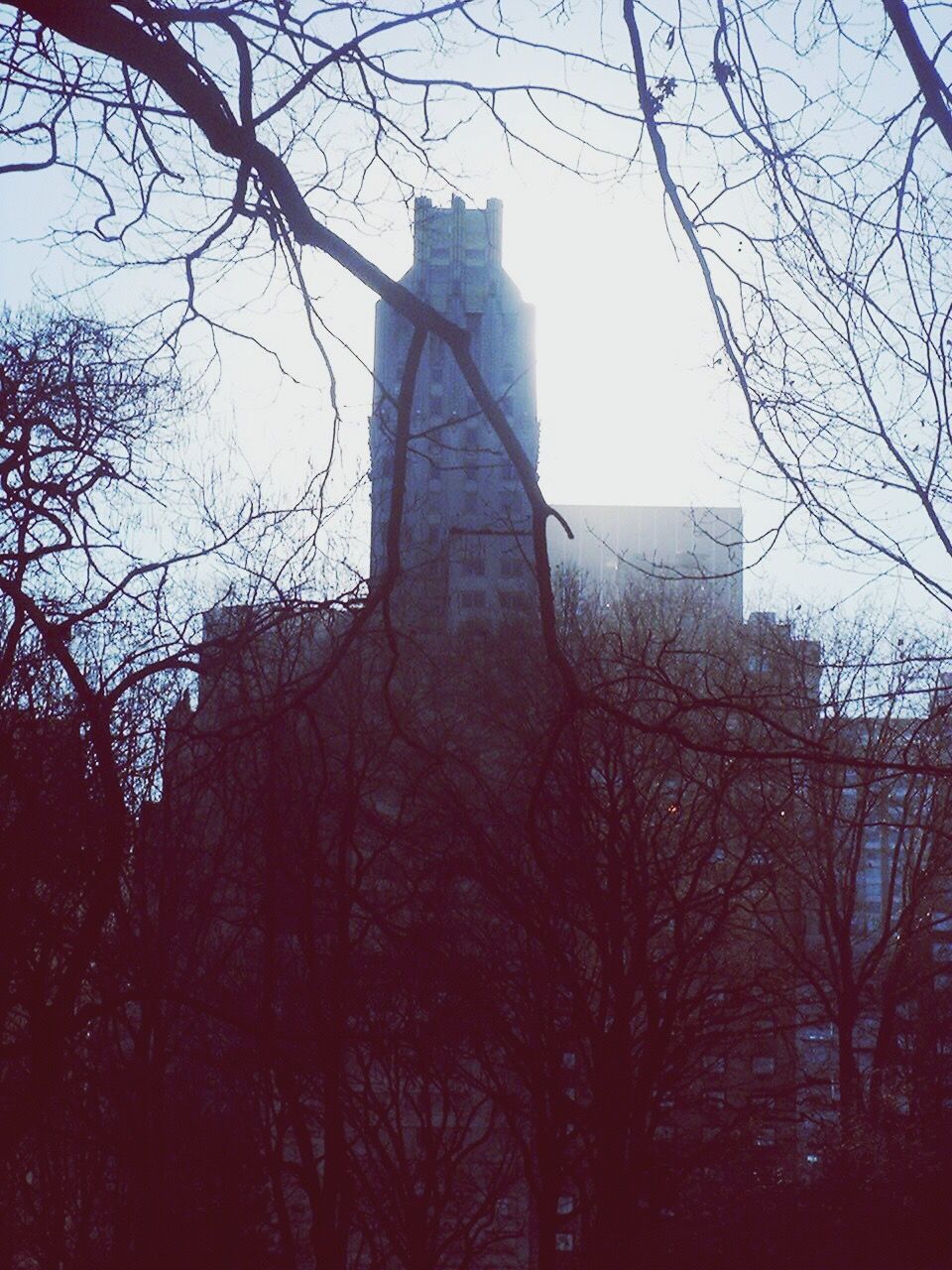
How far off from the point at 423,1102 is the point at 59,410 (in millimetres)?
5878

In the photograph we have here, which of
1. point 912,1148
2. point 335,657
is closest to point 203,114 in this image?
point 335,657

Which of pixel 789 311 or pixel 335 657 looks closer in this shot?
pixel 335 657

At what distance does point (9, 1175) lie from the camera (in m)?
10.2

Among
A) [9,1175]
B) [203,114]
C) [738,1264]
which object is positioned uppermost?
[203,114]

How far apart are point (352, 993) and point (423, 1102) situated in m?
1.01

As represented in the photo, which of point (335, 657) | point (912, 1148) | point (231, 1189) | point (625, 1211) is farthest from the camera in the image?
point (912, 1148)

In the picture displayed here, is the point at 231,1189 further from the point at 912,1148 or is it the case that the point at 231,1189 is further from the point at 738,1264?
the point at 912,1148

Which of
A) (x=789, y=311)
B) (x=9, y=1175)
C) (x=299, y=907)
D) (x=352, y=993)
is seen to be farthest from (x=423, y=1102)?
(x=789, y=311)

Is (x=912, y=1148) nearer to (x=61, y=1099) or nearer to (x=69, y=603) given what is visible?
(x=61, y=1099)

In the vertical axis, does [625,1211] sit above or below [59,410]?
below

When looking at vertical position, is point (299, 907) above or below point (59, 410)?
below

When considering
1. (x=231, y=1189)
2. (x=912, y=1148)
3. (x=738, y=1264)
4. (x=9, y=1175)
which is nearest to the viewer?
(x=9, y=1175)

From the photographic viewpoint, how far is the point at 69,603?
8344 millimetres

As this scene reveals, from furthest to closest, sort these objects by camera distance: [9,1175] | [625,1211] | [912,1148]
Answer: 1. [912,1148]
2. [9,1175]
3. [625,1211]
